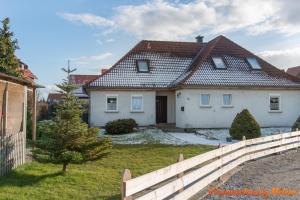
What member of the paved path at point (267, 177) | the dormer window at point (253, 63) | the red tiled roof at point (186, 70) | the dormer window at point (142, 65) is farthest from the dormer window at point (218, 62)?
the paved path at point (267, 177)

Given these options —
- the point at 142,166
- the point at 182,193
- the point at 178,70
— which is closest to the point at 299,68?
the point at 178,70

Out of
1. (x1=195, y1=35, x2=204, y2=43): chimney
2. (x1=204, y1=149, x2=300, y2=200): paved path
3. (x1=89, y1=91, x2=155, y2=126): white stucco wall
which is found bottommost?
(x1=204, y1=149, x2=300, y2=200): paved path

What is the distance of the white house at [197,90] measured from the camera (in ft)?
84.6

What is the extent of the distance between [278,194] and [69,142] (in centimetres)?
513

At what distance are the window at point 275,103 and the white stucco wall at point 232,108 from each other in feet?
0.88

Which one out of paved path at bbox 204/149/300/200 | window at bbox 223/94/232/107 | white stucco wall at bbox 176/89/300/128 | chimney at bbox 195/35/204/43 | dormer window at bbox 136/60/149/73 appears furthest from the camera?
chimney at bbox 195/35/204/43

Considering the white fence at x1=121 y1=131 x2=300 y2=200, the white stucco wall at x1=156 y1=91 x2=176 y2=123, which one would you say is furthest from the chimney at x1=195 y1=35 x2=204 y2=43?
the white fence at x1=121 y1=131 x2=300 y2=200

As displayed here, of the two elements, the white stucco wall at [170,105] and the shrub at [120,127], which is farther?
the white stucco wall at [170,105]

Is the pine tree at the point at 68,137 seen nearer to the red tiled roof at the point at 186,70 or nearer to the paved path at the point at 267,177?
the paved path at the point at 267,177

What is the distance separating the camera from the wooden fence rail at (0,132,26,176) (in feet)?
32.1

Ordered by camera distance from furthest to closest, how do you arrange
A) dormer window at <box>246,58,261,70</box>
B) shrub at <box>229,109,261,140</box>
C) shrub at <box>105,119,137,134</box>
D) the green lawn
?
dormer window at <box>246,58,261,70</box>
shrub at <box>105,119,137,134</box>
shrub at <box>229,109,261,140</box>
the green lawn

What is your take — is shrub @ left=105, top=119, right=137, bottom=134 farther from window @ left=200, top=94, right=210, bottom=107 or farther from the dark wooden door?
window @ left=200, top=94, right=210, bottom=107

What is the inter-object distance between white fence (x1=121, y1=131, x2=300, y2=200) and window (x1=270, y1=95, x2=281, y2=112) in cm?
1103

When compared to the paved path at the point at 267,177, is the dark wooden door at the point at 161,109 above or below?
above
